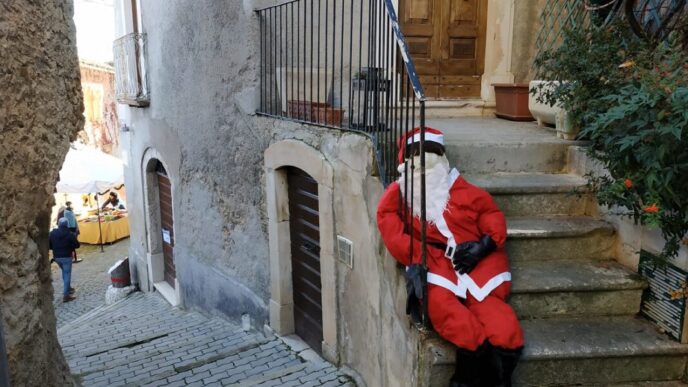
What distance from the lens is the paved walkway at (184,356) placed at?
488cm

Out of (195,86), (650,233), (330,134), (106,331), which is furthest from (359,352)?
(106,331)

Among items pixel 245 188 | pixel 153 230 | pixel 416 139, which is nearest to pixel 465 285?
pixel 416 139

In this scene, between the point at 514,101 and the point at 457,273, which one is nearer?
the point at 457,273

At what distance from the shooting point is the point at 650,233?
3188 millimetres

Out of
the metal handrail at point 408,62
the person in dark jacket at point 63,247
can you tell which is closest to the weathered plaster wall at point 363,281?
the metal handrail at point 408,62

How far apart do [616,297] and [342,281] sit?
216cm

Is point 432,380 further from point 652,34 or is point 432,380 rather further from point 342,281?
point 652,34

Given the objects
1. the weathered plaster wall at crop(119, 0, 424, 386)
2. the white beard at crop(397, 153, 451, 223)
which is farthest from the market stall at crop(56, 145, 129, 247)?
the white beard at crop(397, 153, 451, 223)

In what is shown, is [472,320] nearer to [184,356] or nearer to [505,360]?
[505,360]

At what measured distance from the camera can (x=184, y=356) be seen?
5.85 m

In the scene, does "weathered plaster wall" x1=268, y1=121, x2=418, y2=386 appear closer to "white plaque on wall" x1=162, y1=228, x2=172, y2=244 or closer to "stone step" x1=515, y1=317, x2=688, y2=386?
"stone step" x1=515, y1=317, x2=688, y2=386

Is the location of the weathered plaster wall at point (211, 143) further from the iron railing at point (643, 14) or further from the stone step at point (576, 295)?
the stone step at point (576, 295)

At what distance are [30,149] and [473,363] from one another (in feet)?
7.29

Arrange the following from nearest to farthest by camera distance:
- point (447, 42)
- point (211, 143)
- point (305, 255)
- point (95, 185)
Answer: point (305, 255), point (447, 42), point (211, 143), point (95, 185)
